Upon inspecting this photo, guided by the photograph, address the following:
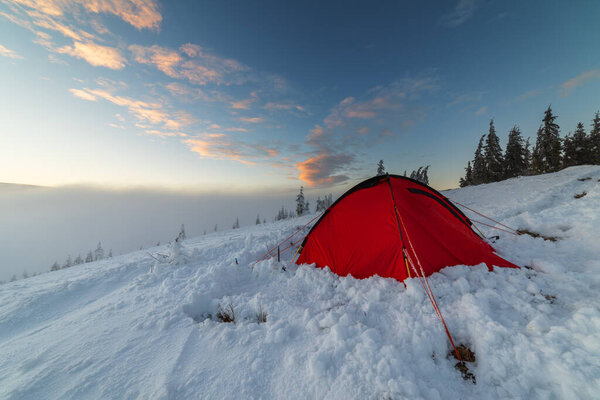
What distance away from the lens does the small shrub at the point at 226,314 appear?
3.48m

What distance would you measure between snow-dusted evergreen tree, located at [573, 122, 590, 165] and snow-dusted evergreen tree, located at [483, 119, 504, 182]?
A: 8113 millimetres

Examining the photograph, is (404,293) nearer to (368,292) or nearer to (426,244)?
(368,292)

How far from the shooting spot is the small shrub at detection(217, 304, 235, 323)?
348 cm

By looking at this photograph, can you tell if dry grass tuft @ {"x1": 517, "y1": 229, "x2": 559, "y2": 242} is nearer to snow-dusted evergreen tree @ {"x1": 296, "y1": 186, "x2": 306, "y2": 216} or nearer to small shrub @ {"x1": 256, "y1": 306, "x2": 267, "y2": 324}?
small shrub @ {"x1": 256, "y1": 306, "x2": 267, "y2": 324}

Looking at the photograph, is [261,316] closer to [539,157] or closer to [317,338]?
[317,338]

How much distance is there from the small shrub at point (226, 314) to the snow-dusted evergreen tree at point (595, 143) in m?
50.8

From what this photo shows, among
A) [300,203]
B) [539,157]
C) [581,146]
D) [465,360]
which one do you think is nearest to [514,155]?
[539,157]

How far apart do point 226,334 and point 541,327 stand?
13.8 ft

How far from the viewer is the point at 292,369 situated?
2.43 meters

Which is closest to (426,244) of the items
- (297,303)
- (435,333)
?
(435,333)

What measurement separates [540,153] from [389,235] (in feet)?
148

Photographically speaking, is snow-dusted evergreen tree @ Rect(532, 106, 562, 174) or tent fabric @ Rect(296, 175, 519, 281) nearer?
tent fabric @ Rect(296, 175, 519, 281)

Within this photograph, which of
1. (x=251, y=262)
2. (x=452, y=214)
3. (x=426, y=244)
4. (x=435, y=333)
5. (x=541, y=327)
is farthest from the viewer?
(x=251, y=262)

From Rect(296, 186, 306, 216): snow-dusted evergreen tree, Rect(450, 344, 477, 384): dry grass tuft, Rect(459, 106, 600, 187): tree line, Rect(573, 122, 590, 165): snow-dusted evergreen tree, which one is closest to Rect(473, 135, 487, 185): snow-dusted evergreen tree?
Rect(459, 106, 600, 187): tree line
